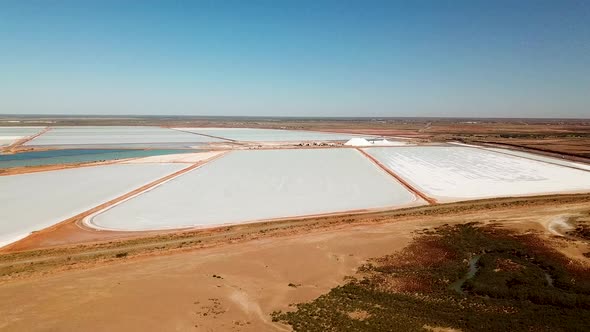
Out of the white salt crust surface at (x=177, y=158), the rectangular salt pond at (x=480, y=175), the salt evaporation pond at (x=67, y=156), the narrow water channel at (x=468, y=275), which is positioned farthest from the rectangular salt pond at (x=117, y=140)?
the narrow water channel at (x=468, y=275)

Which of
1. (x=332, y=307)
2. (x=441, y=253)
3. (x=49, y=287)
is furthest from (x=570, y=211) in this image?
(x=49, y=287)

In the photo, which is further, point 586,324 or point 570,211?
point 570,211

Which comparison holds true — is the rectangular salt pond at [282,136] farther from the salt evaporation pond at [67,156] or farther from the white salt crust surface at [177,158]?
the white salt crust surface at [177,158]

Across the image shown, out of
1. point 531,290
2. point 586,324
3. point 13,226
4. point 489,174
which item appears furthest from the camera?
point 489,174

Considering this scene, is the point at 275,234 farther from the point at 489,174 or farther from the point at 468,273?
the point at 489,174

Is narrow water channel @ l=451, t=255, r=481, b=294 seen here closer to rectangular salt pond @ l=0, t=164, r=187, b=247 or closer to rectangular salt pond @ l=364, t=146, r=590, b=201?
rectangular salt pond @ l=364, t=146, r=590, b=201

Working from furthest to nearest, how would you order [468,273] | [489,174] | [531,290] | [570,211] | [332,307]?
1. [489,174]
2. [570,211]
3. [468,273]
4. [531,290]
5. [332,307]

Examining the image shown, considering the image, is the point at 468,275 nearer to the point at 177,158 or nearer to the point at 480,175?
the point at 480,175
